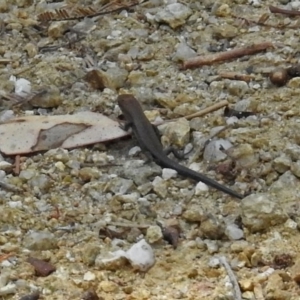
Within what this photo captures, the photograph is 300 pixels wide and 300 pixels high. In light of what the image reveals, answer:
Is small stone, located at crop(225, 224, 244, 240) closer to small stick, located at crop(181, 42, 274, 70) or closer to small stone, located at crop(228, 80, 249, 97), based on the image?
small stone, located at crop(228, 80, 249, 97)

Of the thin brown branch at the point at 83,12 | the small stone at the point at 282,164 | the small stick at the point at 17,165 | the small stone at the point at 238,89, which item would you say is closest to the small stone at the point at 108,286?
the small stick at the point at 17,165

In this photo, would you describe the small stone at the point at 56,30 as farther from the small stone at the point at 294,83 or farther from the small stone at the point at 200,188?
the small stone at the point at 200,188

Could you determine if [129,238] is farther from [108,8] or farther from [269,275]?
[108,8]

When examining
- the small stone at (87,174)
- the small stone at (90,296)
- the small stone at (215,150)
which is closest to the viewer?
the small stone at (90,296)

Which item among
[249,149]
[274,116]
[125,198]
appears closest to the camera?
[125,198]

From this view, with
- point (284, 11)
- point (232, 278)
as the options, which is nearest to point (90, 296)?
point (232, 278)

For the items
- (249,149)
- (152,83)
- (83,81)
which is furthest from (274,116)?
(83,81)
